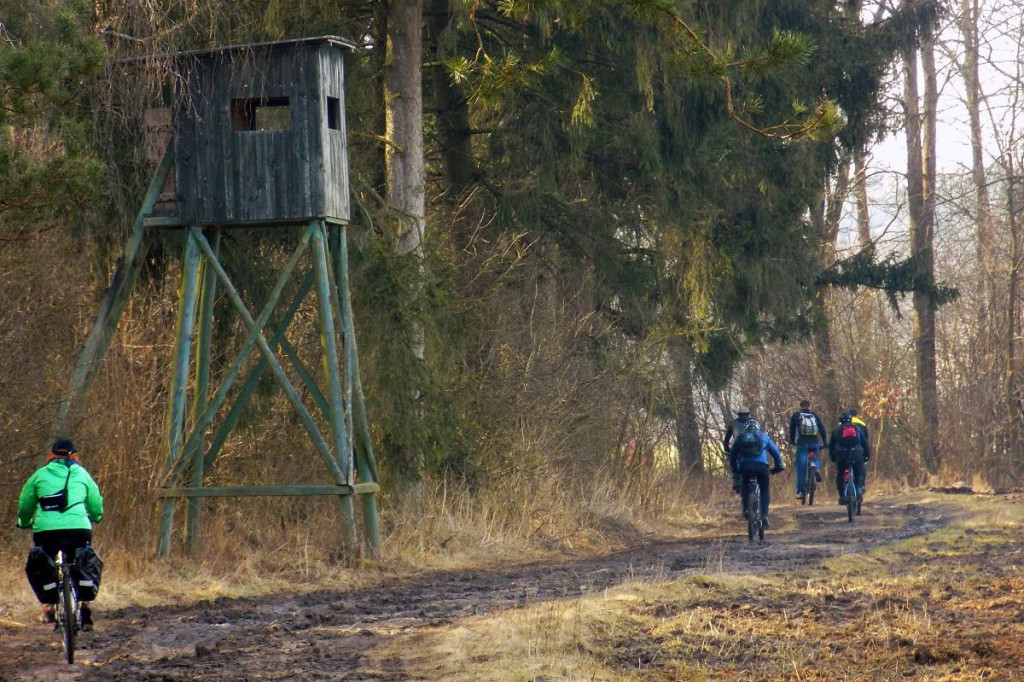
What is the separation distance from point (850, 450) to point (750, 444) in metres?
4.89

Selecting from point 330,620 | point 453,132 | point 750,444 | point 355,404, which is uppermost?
point 453,132

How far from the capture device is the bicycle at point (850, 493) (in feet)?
73.2

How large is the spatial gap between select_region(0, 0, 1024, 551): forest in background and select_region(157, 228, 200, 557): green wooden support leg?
34 cm

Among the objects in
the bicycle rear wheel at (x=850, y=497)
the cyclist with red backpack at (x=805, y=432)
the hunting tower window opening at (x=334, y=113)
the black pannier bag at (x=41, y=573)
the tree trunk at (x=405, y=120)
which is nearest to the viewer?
the black pannier bag at (x=41, y=573)

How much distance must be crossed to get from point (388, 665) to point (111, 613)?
3.40m

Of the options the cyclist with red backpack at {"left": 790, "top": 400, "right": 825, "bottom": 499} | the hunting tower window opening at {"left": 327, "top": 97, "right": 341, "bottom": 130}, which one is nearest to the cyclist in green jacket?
the hunting tower window opening at {"left": 327, "top": 97, "right": 341, "bottom": 130}

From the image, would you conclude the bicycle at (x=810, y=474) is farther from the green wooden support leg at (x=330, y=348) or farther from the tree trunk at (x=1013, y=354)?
the green wooden support leg at (x=330, y=348)

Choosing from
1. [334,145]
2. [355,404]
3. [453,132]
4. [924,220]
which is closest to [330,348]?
[355,404]

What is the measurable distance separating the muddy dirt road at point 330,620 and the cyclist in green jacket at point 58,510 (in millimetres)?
675

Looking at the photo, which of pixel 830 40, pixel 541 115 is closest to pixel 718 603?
pixel 541 115

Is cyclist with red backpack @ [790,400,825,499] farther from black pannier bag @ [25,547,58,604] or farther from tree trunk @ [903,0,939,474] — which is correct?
black pannier bag @ [25,547,58,604]

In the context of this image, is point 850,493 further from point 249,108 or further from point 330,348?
point 249,108

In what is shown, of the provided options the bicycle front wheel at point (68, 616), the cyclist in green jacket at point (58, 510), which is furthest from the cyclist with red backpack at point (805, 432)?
the bicycle front wheel at point (68, 616)

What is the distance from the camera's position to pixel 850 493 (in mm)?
22375
